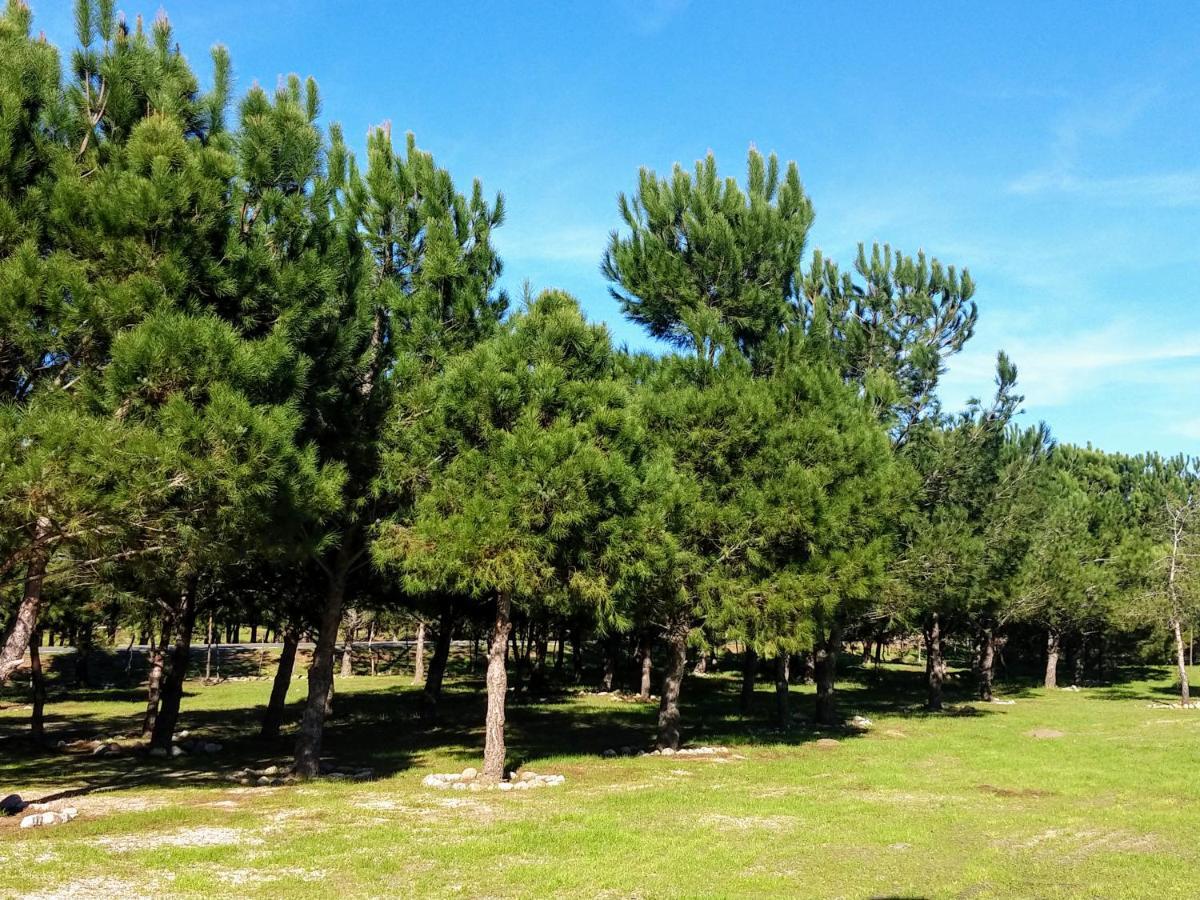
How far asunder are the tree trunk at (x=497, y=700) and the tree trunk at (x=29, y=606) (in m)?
7.56

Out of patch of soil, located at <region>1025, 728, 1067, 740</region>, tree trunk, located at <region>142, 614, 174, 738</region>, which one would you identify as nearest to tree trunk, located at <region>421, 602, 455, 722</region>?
tree trunk, located at <region>142, 614, 174, 738</region>

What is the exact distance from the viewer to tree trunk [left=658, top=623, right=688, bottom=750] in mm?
21188

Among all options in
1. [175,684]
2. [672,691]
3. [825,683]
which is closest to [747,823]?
[672,691]

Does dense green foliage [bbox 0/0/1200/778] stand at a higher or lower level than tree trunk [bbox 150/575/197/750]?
higher

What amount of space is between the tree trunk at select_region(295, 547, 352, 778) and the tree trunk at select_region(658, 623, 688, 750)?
318 inches

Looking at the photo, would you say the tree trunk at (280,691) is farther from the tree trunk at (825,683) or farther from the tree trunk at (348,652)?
the tree trunk at (348,652)

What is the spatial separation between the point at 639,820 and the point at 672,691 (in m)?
9.30

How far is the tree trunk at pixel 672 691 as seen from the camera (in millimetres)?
21188

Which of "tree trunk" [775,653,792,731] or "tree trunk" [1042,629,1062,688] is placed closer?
"tree trunk" [775,653,792,731]

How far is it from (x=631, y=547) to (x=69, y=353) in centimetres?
973

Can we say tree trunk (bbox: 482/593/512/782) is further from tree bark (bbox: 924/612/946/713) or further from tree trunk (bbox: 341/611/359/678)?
tree trunk (bbox: 341/611/359/678)

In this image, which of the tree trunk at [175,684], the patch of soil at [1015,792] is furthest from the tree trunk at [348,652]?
the patch of soil at [1015,792]

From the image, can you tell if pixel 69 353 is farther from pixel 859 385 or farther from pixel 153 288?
pixel 859 385

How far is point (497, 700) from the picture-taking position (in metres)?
16.8
